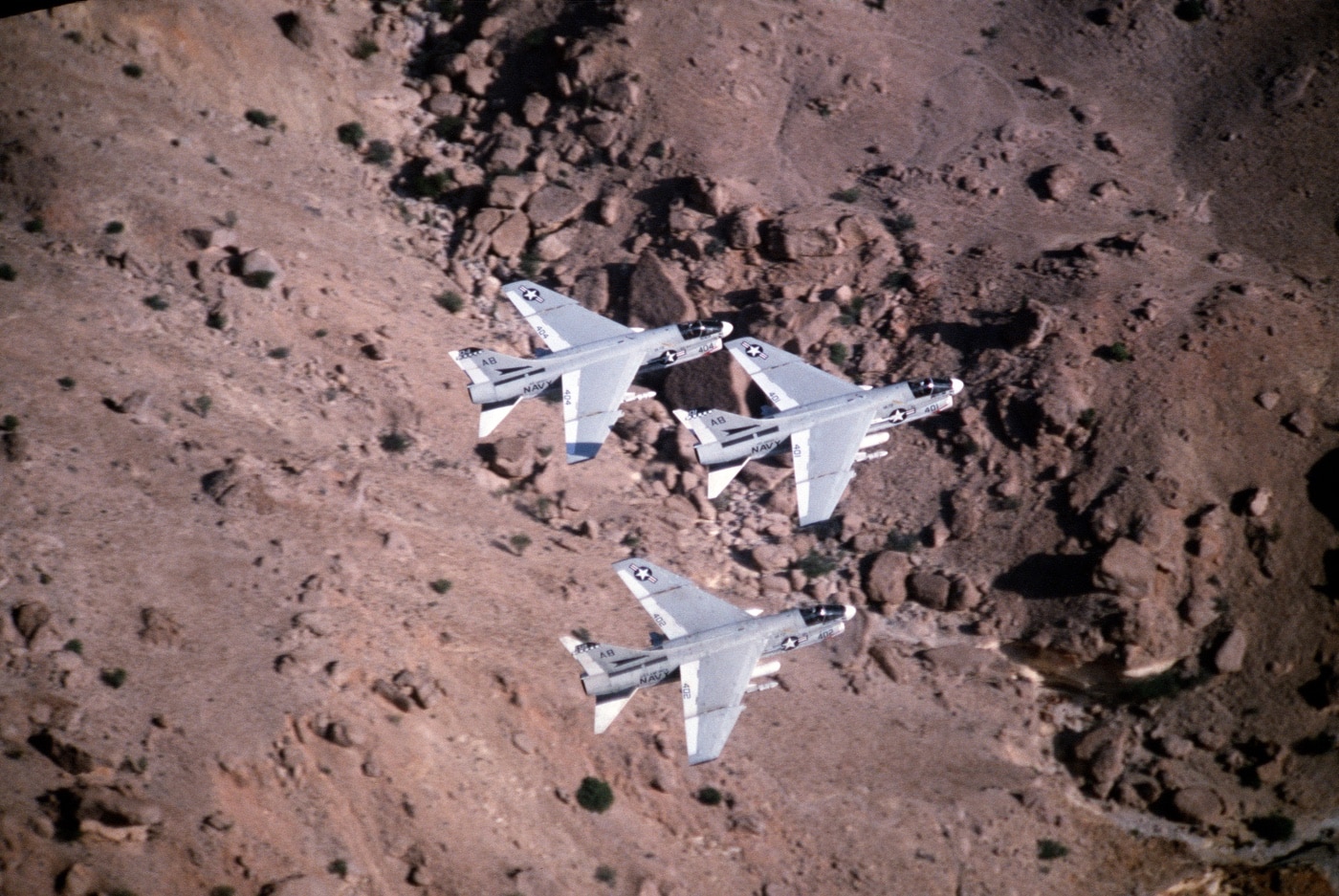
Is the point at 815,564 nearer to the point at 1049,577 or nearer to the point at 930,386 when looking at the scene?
the point at 930,386

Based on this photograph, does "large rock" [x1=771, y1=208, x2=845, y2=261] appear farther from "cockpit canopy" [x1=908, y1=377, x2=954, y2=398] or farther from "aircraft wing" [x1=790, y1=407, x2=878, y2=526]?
"aircraft wing" [x1=790, y1=407, x2=878, y2=526]

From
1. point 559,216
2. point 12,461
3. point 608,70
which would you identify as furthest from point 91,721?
point 608,70

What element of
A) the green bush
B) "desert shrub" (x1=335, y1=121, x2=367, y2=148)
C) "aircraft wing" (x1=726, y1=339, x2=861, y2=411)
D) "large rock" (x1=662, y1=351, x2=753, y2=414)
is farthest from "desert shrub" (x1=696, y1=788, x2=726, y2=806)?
"desert shrub" (x1=335, y1=121, x2=367, y2=148)

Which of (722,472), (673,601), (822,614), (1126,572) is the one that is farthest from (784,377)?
(1126,572)

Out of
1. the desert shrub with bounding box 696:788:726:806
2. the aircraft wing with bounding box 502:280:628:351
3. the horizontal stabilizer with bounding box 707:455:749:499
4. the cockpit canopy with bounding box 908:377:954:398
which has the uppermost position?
the cockpit canopy with bounding box 908:377:954:398

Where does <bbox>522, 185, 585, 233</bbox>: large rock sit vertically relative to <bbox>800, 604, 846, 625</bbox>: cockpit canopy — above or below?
above

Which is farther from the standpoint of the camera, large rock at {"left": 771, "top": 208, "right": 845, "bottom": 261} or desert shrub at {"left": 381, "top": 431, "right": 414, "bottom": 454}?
large rock at {"left": 771, "top": 208, "right": 845, "bottom": 261}
